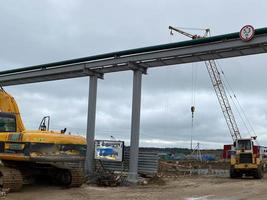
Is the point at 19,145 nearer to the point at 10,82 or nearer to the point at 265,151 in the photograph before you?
the point at 10,82

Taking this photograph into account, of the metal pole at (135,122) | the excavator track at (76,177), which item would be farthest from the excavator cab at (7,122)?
the metal pole at (135,122)

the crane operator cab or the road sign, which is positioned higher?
the crane operator cab

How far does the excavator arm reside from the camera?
65.5ft

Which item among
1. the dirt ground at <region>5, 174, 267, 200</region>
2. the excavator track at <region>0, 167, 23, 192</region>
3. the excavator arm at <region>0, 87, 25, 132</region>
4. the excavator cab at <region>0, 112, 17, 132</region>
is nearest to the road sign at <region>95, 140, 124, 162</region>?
the dirt ground at <region>5, 174, 267, 200</region>

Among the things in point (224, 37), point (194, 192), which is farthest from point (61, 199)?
point (224, 37)

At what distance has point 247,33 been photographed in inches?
854

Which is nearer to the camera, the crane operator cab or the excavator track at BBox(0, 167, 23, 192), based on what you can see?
the excavator track at BBox(0, 167, 23, 192)

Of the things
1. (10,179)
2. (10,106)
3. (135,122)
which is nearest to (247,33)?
(135,122)

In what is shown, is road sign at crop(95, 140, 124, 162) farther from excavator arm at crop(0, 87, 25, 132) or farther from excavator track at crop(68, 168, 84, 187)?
excavator arm at crop(0, 87, 25, 132)

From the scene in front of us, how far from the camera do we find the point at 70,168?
21.0 meters

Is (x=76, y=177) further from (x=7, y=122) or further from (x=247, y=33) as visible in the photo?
(x=247, y=33)

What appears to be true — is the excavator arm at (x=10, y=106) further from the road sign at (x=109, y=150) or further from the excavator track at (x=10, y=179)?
the road sign at (x=109, y=150)

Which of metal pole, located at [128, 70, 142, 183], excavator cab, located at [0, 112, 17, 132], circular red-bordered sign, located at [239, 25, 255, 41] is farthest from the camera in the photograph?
metal pole, located at [128, 70, 142, 183]

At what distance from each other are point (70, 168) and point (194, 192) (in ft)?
17.7
